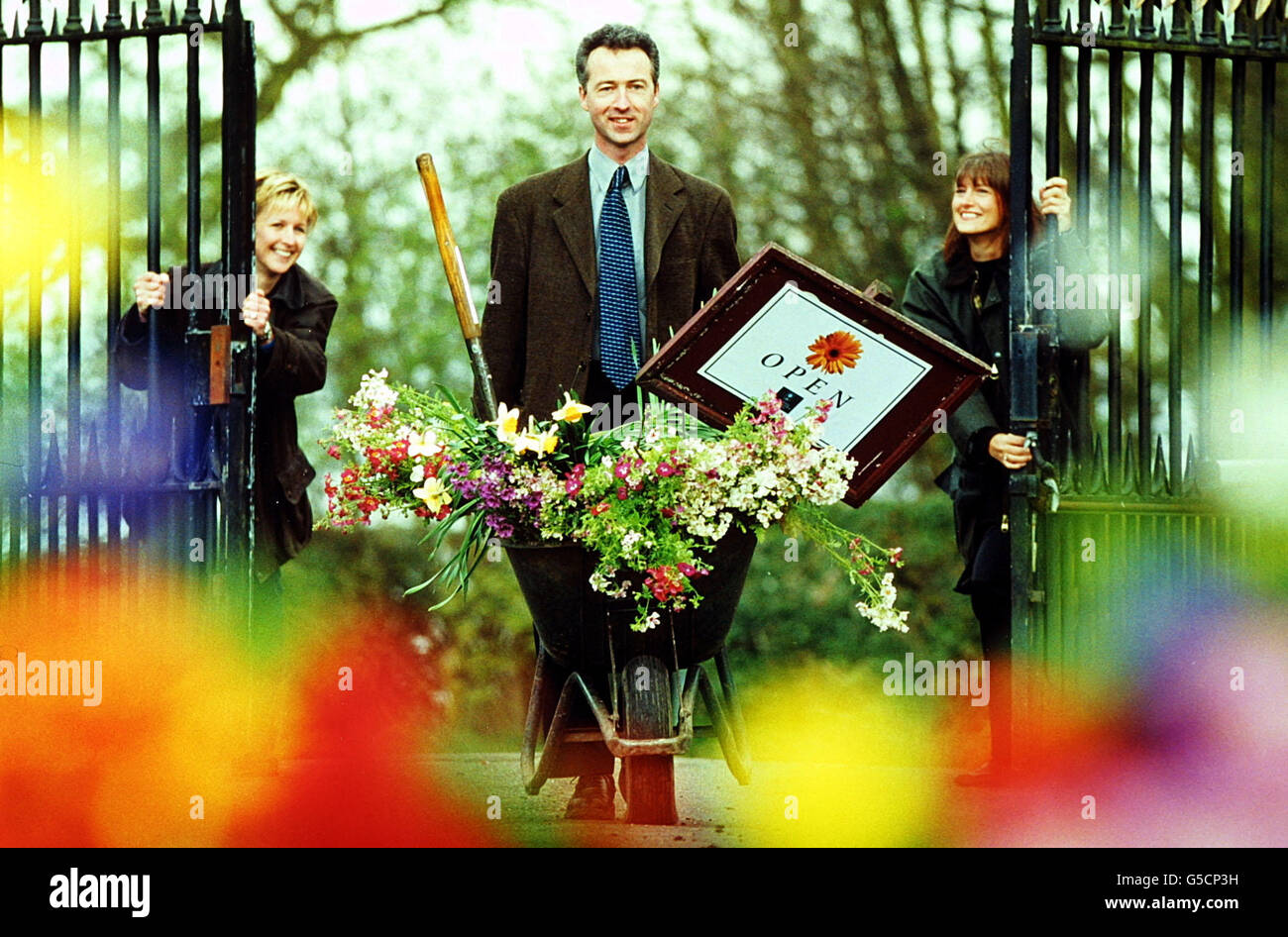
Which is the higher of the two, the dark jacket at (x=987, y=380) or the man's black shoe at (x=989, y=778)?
the dark jacket at (x=987, y=380)

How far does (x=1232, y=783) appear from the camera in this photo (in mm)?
5258

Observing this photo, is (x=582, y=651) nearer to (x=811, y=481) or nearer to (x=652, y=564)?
(x=652, y=564)

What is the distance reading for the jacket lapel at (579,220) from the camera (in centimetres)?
491

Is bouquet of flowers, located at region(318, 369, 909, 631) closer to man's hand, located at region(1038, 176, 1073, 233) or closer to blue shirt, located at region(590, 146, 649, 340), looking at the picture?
blue shirt, located at region(590, 146, 649, 340)

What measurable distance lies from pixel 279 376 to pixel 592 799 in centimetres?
186

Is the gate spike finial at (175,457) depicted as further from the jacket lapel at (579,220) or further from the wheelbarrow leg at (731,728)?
the wheelbarrow leg at (731,728)

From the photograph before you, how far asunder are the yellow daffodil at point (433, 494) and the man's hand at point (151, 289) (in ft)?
5.14

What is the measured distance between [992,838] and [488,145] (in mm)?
5331

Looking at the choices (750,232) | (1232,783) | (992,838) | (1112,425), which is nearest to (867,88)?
(750,232)

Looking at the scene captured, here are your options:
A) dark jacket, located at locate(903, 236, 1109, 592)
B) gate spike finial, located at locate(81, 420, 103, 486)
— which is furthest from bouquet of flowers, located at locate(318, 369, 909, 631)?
gate spike finial, located at locate(81, 420, 103, 486)

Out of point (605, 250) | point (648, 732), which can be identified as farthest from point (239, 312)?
point (648, 732)

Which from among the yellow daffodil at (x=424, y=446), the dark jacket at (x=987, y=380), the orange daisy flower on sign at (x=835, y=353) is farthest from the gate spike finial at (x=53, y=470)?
the dark jacket at (x=987, y=380)

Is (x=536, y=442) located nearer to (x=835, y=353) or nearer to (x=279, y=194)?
(x=835, y=353)

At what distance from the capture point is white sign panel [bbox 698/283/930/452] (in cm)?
438
